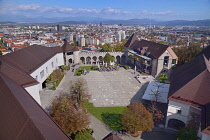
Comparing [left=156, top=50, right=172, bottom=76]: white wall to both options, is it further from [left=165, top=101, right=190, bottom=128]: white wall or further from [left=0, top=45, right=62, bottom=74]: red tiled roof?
[left=0, top=45, right=62, bottom=74]: red tiled roof

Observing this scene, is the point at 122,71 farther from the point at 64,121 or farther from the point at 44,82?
the point at 64,121

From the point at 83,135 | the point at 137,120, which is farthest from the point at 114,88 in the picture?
the point at 137,120

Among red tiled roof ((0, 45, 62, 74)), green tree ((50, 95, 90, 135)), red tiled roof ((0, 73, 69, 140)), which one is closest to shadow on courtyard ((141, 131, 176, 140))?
green tree ((50, 95, 90, 135))

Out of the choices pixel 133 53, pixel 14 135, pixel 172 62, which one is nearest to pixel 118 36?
pixel 133 53

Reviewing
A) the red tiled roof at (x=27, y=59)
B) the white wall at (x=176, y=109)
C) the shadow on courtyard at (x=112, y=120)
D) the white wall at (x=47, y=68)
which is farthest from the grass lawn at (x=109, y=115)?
the red tiled roof at (x=27, y=59)

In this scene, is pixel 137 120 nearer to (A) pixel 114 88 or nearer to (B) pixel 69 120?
(B) pixel 69 120
